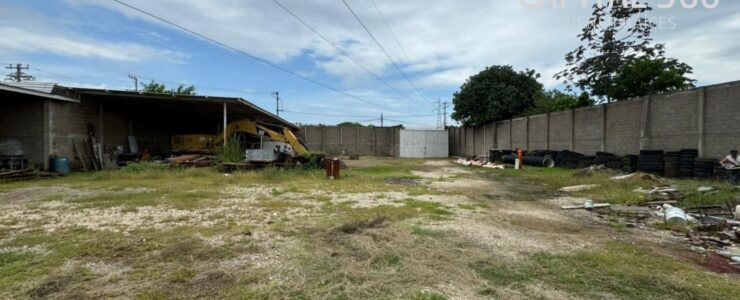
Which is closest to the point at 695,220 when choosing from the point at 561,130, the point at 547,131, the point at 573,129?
the point at 573,129

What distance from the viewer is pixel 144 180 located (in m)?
Result: 10.9

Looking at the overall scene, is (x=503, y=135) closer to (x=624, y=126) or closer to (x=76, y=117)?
(x=624, y=126)

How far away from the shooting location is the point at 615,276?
346 centimetres

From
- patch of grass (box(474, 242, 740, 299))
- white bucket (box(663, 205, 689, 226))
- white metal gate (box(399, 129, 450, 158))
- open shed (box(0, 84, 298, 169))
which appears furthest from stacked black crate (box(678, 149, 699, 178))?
white metal gate (box(399, 129, 450, 158))

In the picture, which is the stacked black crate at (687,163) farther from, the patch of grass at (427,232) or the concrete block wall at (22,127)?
the concrete block wall at (22,127)

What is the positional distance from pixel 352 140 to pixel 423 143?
6.57 m

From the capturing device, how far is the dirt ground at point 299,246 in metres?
3.15

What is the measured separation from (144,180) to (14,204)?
3.91m

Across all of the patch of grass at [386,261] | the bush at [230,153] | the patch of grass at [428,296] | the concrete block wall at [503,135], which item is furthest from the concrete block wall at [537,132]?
the patch of grass at [428,296]

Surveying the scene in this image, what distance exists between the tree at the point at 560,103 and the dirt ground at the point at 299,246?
16416mm

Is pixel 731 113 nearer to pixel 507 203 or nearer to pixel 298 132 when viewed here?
pixel 507 203

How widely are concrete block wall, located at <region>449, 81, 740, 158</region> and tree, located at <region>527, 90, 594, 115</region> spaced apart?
300 centimetres

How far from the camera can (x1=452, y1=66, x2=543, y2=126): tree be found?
26266 millimetres

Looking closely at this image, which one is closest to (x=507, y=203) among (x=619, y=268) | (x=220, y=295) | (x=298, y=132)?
(x=619, y=268)
